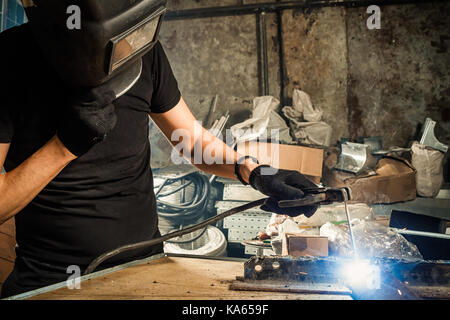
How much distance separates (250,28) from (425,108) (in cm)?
261

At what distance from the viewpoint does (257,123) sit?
3686mm

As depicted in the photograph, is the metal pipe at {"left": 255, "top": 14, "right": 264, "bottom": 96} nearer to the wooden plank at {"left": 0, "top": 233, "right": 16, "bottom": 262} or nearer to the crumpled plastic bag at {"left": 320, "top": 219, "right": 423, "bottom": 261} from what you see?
the crumpled plastic bag at {"left": 320, "top": 219, "right": 423, "bottom": 261}

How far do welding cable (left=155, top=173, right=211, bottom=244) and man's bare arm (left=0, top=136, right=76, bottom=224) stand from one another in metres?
2.68

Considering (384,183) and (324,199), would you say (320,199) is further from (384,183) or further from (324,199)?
(384,183)

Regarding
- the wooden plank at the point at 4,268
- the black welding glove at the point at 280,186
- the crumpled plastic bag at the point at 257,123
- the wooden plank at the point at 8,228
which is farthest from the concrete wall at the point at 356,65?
the black welding glove at the point at 280,186

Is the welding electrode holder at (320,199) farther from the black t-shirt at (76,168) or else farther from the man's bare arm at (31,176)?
the man's bare arm at (31,176)

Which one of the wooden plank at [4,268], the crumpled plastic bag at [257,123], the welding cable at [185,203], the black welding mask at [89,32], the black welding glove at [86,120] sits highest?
the black welding mask at [89,32]

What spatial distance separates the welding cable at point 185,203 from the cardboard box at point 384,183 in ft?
4.99

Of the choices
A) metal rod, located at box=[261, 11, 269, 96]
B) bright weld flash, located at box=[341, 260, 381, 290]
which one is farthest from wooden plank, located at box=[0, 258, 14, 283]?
metal rod, located at box=[261, 11, 269, 96]

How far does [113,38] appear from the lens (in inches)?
33.8

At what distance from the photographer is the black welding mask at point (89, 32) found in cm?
82

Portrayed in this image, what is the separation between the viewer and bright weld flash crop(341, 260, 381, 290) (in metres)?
0.89

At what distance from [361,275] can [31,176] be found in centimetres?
103

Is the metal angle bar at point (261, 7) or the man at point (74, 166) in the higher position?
the metal angle bar at point (261, 7)
